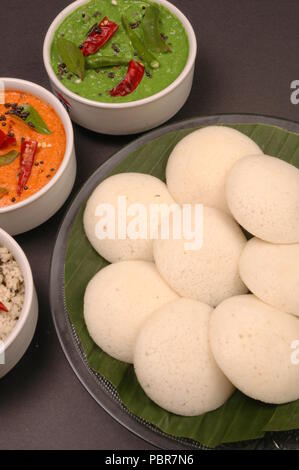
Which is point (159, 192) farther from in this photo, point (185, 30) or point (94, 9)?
point (94, 9)

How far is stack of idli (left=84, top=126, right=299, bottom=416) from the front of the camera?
178 cm

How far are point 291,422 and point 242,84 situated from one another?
1.49 metres

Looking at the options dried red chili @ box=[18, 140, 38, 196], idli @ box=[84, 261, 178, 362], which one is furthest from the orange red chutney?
idli @ box=[84, 261, 178, 362]

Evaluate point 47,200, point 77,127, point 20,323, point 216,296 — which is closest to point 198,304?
point 216,296

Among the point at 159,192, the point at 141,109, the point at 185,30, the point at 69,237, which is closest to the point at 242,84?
the point at 185,30

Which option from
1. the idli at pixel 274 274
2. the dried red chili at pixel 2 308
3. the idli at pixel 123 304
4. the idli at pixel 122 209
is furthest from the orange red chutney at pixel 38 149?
the idli at pixel 274 274

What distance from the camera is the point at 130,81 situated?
2.41 m

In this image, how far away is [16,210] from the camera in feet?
7.09

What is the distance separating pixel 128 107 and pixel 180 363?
985 millimetres

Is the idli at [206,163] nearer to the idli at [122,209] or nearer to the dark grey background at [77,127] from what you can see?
the idli at [122,209]

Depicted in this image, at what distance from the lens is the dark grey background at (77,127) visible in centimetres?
213

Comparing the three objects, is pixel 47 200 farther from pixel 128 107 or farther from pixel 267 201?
pixel 267 201

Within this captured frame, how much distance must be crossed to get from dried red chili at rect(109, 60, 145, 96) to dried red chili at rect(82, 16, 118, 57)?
0.17 meters

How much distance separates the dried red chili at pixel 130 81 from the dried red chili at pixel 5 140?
0.41 m
